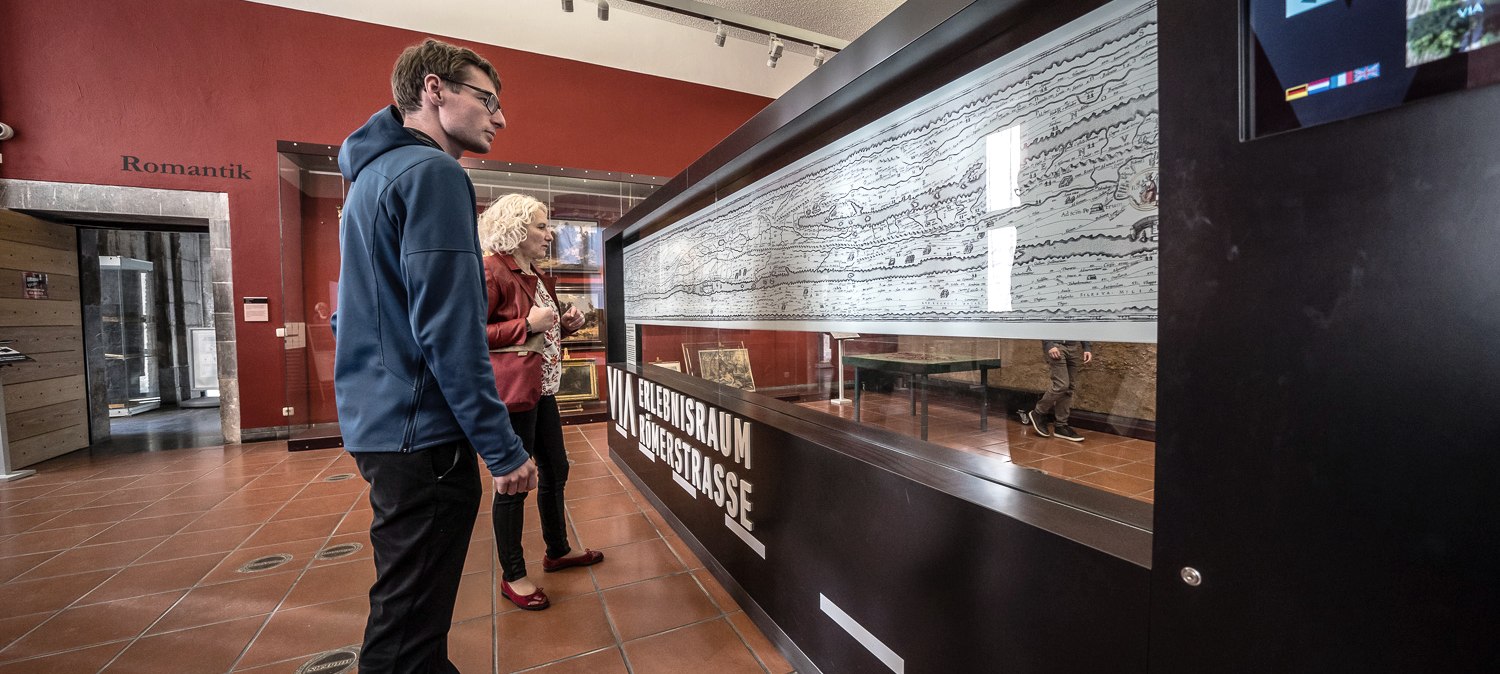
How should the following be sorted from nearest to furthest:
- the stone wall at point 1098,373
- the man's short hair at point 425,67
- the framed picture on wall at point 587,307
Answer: the stone wall at point 1098,373 < the man's short hair at point 425,67 < the framed picture on wall at point 587,307

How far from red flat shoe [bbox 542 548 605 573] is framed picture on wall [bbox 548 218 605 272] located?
4219mm

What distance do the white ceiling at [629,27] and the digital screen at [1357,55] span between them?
209 inches

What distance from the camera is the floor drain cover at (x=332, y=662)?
1759mm

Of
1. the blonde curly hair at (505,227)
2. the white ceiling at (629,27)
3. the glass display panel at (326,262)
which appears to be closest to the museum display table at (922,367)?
the blonde curly hair at (505,227)

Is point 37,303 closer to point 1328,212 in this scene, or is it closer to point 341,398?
point 341,398

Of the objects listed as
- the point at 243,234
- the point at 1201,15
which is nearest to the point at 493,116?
the point at 1201,15

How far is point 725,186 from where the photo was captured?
2266mm

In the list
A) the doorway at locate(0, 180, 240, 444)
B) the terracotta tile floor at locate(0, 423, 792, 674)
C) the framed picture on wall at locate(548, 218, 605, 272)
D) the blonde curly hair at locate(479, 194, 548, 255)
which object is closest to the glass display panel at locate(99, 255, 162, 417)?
the doorway at locate(0, 180, 240, 444)

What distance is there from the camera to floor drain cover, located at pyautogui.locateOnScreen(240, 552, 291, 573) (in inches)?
97.7

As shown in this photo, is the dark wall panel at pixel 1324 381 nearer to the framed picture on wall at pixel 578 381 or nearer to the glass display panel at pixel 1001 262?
the glass display panel at pixel 1001 262

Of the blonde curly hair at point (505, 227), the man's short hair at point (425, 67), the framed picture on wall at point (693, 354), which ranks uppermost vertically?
the man's short hair at point (425, 67)

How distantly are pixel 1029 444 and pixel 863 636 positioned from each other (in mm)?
684

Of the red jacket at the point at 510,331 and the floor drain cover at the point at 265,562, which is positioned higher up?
the red jacket at the point at 510,331

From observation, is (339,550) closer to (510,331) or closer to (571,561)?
(571,561)
